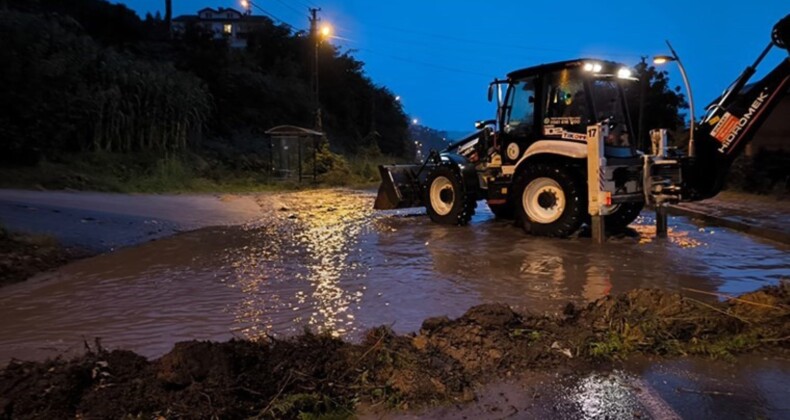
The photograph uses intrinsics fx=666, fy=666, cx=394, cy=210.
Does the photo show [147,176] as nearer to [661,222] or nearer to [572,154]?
[572,154]

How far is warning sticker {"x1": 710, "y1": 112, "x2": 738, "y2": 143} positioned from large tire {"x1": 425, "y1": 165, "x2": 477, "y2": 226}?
497 centimetres

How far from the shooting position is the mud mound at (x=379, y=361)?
4086 mm

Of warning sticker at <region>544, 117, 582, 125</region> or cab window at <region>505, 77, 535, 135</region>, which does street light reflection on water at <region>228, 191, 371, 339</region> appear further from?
warning sticker at <region>544, 117, 582, 125</region>

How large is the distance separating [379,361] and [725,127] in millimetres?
7962

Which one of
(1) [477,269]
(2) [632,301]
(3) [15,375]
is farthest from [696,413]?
(1) [477,269]

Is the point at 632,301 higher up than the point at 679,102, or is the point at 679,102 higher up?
the point at 679,102

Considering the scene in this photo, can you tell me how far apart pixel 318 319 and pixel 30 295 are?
3.50 meters

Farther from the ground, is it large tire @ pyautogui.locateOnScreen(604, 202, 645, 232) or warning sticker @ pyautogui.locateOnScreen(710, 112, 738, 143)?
warning sticker @ pyautogui.locateOnScreen(710, 112, 738, 143)

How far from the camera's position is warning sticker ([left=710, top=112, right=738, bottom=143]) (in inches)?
403

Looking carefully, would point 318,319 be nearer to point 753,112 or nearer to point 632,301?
point 632,301

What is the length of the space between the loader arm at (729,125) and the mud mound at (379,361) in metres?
4.67

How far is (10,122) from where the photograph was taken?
A: 19.6 meters

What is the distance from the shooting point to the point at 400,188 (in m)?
15.2

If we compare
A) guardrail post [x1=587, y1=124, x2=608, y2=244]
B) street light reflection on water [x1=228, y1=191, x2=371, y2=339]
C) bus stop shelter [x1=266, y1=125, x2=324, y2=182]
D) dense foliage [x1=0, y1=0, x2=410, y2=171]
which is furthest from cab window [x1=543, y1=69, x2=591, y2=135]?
bus stop shelter [x1=266, y1=125, x2=324, y2=182]
